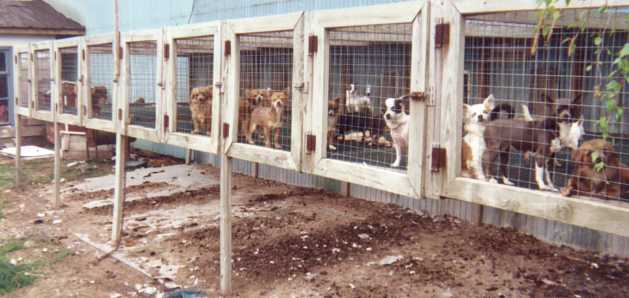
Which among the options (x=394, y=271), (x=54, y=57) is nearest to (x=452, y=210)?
(x=394, y=271)

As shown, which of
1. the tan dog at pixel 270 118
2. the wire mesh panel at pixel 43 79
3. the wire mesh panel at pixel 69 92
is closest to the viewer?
the tan dog at pixel 270 118

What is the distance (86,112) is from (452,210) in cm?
413

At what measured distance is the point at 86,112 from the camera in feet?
20.7

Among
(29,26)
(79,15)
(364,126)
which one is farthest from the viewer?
(79,15)

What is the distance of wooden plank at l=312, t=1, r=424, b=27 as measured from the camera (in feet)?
9.23

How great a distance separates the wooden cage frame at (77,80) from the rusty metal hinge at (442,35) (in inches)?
184

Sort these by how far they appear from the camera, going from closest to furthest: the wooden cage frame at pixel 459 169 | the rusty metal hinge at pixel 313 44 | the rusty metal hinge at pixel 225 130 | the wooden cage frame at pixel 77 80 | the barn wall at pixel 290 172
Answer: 1. the wooden cage frame at pixel 459 169
2. the rusty metal hinge at pixel 313 44
3. the rusty metal hinge at pixel 225 130
4. the barn wall at pixel 290 172
5. the wooden cage frame at pixel 77 80

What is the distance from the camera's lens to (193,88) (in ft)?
16.2

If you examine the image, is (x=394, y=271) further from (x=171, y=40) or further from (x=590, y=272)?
(x=171, y=40)

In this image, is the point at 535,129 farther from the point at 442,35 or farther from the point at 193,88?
the point at 193,88

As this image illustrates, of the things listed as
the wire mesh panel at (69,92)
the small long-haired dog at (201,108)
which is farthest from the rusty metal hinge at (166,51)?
the wire mesh panel at (69,92)

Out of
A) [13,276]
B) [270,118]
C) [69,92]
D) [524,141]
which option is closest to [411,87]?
[524,141]

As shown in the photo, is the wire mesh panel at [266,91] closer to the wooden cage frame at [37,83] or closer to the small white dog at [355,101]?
the small white dog at [355,101]

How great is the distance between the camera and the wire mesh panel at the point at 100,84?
6.28m
